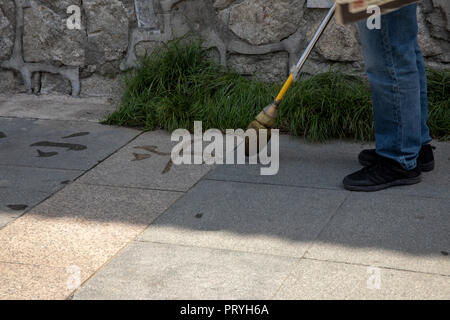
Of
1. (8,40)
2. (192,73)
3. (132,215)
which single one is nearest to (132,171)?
(132,215)

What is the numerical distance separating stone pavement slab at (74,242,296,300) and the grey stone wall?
2031 mm

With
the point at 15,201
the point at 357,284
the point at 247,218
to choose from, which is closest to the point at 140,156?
the point at 15,201

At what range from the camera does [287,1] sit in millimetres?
4211

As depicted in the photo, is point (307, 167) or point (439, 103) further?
point (439, 103)

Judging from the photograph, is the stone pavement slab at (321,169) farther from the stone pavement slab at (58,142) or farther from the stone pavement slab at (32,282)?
the stone pavement slab at (32,282)

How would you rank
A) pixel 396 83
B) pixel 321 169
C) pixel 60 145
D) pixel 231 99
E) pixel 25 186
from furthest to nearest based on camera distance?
pixel 231 99 → pixel 60 145 → pixel 321 169 → pixel 25 186 → pixel 396 83

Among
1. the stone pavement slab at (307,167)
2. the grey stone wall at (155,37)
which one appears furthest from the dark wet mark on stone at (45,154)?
the grey stone wall at (155,37)

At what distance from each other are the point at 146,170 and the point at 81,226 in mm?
693

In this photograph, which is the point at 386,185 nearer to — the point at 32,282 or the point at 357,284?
the point at 357,284

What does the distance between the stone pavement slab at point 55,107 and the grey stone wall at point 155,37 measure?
71 millimetres

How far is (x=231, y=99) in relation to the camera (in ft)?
13.4

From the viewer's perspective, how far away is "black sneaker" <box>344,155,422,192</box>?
311cm

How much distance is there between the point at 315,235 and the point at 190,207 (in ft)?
1.95
